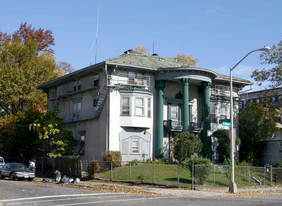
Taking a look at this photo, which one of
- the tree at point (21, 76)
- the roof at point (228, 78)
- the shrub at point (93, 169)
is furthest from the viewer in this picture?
the tree at point (21, 76)

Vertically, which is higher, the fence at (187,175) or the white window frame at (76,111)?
the white window frame at (76,111)

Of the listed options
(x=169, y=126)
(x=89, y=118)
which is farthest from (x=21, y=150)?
(x=169, y=126)

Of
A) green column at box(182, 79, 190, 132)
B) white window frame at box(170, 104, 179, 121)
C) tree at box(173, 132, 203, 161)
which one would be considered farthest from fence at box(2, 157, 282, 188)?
white window frame at box(170, 104, 179, 121)

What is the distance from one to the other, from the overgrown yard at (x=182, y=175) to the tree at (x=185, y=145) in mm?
1255

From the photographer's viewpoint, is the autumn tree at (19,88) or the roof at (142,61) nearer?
the roof at (142,61)

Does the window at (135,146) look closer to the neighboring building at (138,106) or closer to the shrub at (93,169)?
the neighboring building at (138,106)

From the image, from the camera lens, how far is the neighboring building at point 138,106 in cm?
3388

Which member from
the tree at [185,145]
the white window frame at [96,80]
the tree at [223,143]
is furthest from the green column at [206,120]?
the white window frame at [96,80]

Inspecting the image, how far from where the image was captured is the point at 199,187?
23.8 metres

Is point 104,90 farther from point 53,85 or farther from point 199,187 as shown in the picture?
point 199,187

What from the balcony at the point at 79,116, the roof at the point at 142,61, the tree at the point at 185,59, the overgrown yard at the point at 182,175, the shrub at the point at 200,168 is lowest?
the overgrown yard at the point at 182,175

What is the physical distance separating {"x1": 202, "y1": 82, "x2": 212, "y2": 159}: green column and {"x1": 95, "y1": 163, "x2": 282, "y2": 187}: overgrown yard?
5.43m

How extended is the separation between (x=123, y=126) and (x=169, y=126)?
482 centimetres

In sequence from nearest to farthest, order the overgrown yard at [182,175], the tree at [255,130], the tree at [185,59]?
the overgrown yard at [182,175], the tree at [255,130], the tree at [185,59]
